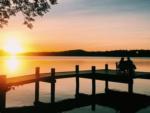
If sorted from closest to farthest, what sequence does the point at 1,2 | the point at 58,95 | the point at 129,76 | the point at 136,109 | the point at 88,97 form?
the point at 1,2 → the point at 136,109 → the point at 129,76 → the point at 88,97 → the point at 58,95

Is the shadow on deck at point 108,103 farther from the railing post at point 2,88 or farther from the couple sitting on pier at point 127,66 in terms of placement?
the railing post at point 2,88

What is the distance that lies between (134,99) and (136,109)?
101 inches

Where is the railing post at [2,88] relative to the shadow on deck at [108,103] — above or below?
above

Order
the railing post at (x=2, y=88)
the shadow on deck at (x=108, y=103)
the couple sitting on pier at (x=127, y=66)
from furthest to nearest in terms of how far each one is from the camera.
Answer: the couple sitting on pier at (x=127, y=66)
the shadow on deck at (x=108, y=103)
the railing post at (x=2, y=88)

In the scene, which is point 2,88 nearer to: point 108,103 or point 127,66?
point 108,103

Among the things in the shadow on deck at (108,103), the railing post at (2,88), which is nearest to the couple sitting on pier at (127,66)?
the shadow on deck at (108,103)

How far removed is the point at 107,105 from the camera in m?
25.2

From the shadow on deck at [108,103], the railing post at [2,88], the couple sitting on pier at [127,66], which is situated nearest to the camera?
the railing post at [2,88]

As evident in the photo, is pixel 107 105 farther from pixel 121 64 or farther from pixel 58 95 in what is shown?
pixel 58 95

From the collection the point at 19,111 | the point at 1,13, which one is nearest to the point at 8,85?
the point at 19,111

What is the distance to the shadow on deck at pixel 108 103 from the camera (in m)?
22.7

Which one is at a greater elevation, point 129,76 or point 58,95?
point 129,76

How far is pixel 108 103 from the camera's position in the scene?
25.7m

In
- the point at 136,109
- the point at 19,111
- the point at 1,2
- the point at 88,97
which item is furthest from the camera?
the point at 88,97
